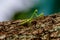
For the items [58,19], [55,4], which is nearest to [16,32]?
[58,19]

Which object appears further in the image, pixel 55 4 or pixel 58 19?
pixel 55 4

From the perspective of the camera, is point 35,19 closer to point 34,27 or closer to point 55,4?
point 34,27

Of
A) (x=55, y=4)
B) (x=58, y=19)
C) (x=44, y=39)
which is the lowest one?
(x=44, y=39)

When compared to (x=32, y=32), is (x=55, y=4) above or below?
above

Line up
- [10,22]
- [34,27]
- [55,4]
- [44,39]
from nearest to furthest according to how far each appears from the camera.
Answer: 1. [44,39]
2. [34,27]
3. [10,22]
4. [55,4]

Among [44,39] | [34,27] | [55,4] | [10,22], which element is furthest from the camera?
[55,4]

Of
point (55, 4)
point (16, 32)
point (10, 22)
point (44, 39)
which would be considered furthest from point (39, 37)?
point (55, 4)
